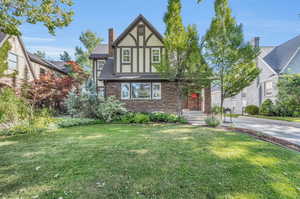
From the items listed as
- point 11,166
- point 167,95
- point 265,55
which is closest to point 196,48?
point 167,95

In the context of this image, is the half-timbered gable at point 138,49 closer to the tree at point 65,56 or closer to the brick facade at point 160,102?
the brick facade at point 160,102

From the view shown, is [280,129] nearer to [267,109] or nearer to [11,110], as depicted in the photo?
[267,109]

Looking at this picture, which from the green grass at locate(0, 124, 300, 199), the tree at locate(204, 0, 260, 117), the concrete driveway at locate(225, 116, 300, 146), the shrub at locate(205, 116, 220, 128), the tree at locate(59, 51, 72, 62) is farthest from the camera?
the tree at locate(59, 51, 72, 62)

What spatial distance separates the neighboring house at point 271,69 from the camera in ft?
50.4

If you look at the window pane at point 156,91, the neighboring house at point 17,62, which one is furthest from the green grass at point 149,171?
the neighboring house at point 17,62

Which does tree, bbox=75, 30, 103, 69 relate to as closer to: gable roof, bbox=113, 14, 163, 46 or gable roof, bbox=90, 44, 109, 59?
gable roof, bbox=90, 44, 109, 59

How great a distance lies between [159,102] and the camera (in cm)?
1265

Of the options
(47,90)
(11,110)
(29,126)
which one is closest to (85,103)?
(29,126)

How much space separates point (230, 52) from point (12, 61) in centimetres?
1805

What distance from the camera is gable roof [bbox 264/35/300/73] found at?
15.9 metres

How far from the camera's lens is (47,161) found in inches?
146

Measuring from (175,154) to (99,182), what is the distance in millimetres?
2073

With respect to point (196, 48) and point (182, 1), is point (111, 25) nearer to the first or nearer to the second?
point (182, 1)

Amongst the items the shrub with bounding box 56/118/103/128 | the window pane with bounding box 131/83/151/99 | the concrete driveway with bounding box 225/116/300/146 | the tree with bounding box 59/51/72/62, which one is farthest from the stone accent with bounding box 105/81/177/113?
the tree with bounding box 59/51/72/62
